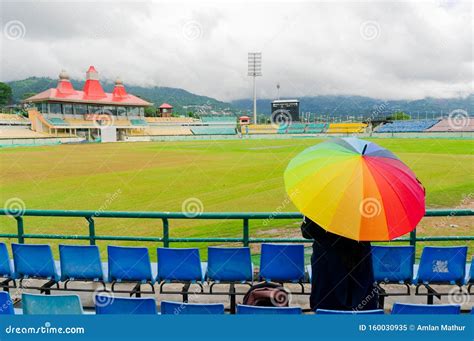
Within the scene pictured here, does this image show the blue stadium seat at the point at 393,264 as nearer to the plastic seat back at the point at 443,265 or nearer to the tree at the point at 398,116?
the plastic seat back at the point at 443,265

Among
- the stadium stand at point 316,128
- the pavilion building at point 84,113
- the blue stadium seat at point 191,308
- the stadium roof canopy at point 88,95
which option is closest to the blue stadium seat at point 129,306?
the blue stadium seat at point 191,308

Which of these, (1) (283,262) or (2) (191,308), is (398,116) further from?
(2) (191,308)

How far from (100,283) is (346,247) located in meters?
3.14

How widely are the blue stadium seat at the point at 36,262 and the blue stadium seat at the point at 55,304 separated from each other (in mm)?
1723

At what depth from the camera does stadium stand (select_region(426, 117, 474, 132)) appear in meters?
65.1

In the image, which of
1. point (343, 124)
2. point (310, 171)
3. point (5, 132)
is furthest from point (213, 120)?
point (310, 171)

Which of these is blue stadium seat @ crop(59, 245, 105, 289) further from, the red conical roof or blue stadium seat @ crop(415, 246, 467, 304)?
the red conical roof

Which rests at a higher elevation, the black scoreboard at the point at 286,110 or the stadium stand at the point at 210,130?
the black scoreboard at the point at 286,110

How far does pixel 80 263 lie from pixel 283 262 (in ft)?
7.50

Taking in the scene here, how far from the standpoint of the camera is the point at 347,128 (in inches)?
2901

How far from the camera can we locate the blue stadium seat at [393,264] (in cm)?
407

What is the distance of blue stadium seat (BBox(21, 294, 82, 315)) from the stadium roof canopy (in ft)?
229

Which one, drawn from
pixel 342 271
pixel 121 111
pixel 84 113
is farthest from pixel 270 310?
pixel 121 111

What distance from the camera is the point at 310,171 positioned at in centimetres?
286
